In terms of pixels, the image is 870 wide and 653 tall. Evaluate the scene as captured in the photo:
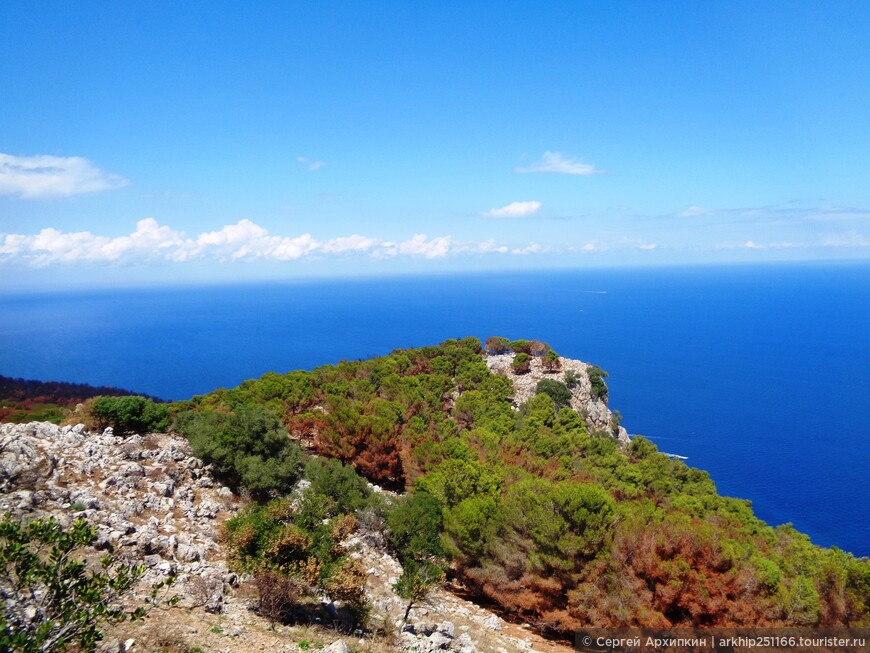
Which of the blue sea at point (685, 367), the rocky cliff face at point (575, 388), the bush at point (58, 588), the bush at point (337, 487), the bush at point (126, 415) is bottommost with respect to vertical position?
the blue sea at point (685, 367)

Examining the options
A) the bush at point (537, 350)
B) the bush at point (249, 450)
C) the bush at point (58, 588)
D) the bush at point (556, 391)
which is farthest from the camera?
the bush at point (537, 350)

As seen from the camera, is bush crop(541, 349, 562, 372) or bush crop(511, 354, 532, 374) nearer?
bush crop(511, 354, 532, 374)

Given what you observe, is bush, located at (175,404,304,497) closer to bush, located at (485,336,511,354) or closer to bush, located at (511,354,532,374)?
bush, located at (511,354,532,374)

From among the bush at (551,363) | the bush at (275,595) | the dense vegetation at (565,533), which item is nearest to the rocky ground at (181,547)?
the bush at (275,595)

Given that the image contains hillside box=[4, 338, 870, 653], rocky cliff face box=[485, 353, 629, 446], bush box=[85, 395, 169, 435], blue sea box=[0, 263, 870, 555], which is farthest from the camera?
blue sea box=[0, 263, 870, 555]

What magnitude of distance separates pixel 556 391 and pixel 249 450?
31798 mm

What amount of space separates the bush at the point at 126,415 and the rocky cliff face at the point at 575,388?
30846 millimetres

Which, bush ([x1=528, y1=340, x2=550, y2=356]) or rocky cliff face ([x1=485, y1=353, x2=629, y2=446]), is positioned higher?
bush ([x1=528, y1=340, x2=550, y2=356])

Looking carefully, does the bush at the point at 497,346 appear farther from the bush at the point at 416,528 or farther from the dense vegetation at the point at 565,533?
the bush at the point at 416,528

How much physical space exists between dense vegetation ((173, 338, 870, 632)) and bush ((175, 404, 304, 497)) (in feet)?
0.59

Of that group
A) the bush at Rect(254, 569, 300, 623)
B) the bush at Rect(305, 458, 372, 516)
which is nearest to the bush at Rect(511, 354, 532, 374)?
the bush at Rect(305, 458, 372, 516)

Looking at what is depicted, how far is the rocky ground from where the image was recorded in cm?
1111

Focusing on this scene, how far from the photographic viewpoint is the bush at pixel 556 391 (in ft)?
154

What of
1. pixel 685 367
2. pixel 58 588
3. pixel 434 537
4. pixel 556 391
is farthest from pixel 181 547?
pixel 685 367
